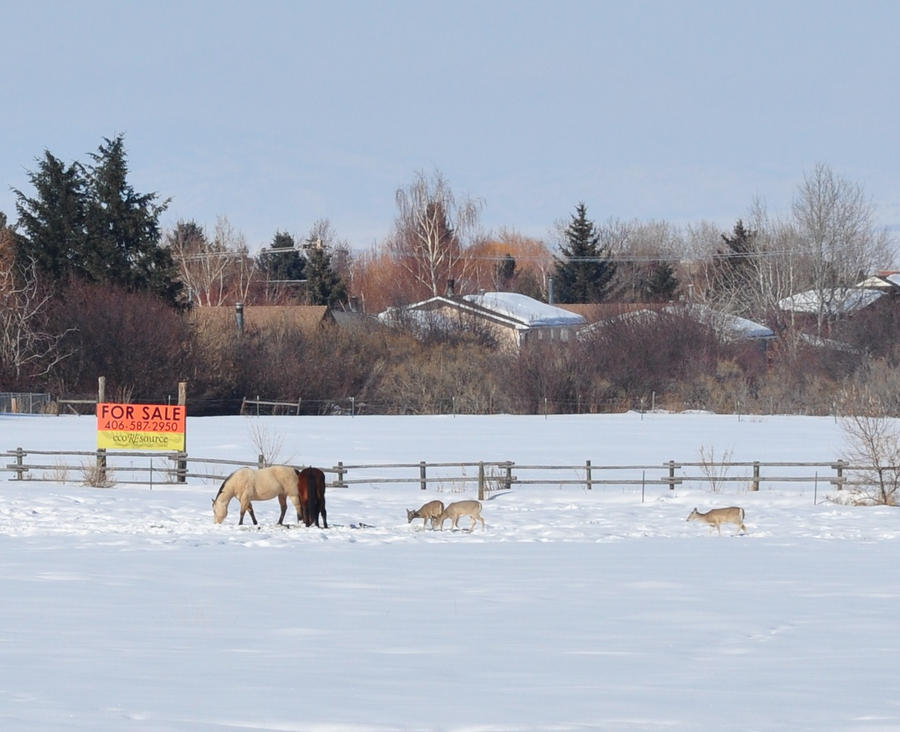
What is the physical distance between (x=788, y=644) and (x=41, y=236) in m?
57.9

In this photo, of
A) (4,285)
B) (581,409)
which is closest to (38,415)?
(4,285)

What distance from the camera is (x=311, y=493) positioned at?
67.0 ft

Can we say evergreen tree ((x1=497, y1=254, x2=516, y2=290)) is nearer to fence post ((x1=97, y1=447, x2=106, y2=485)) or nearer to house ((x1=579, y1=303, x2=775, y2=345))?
house ((x1=579, y1=303, x2=775, y2=345))

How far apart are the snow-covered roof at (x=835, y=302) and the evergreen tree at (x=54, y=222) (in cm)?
3974

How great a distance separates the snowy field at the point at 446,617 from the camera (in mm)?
Answer: 8406

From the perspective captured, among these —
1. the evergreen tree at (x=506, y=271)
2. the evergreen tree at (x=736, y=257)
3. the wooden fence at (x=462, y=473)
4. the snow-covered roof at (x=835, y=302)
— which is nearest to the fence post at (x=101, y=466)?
the wooden fence at (x=462, y=473)

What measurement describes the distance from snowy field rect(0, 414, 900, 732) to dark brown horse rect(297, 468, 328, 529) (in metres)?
0.49

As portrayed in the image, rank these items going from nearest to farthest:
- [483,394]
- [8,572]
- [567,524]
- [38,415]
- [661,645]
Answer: [661,645]
[8,572]
[567,524]
[38,415]
[483,394]

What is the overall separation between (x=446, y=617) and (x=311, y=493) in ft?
27.1

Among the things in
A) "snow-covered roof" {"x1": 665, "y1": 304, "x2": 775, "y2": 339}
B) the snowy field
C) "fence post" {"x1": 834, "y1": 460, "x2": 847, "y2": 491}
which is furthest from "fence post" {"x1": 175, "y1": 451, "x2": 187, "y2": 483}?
"snow-covered roof" {"x1": 665, "y1": 304, "x2": 775, "y2": 339}

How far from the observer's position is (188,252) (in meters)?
106

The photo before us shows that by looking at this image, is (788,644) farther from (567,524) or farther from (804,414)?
(804,414)

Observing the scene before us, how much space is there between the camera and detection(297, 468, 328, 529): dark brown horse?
20.3m

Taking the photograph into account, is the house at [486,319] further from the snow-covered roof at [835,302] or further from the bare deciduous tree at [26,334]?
the bare deciduous tree at [26,334]
